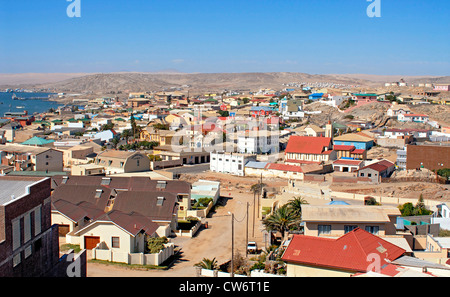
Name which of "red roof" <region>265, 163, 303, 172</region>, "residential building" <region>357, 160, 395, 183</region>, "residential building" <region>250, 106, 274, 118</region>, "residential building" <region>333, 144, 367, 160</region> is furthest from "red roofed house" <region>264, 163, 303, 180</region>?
"residential building" <region>250, 106, 274, 118</region>

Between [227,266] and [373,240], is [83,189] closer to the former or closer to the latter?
[227,266]

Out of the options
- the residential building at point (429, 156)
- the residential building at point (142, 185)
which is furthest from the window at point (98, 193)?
the residential building at point (429, 156)

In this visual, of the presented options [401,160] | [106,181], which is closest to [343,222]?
[106,181]

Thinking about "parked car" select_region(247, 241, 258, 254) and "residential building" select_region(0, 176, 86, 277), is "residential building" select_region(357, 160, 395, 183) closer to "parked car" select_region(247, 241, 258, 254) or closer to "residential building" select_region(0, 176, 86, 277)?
"parked car" select_region(247, 241, 258, 254)

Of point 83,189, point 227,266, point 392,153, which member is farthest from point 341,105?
point 227,266

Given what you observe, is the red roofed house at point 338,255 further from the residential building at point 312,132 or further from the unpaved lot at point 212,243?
the residential building at point 312,132
